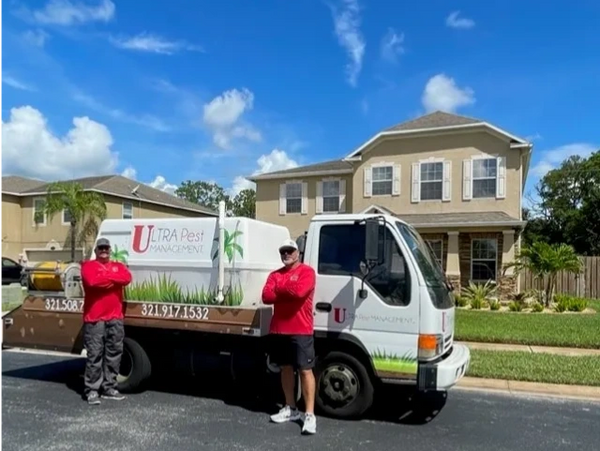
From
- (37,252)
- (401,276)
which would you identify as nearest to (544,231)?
(37,252)

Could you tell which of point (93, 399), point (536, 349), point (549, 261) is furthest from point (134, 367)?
point (549, 261)

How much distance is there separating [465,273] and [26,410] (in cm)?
1714

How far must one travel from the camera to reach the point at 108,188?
105 feet

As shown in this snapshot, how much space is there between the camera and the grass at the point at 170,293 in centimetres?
603

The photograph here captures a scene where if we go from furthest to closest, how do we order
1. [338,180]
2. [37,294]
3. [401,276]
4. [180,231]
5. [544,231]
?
[544,231], [338,180], [37,294], [180,231], [401,276]

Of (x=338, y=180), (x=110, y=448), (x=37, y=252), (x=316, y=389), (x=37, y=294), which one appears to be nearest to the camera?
(x=110, y=448)

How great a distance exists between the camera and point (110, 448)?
4.61 m

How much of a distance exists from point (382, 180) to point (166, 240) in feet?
53.6

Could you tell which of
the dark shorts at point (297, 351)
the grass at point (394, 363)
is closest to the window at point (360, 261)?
the grass at point (394, 363)

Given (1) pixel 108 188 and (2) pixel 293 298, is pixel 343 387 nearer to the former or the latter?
(2) pixel 293 298

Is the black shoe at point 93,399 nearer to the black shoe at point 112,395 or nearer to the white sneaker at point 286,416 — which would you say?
the black shoe at point 112,395

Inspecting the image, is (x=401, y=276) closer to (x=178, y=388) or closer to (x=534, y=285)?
(x=178, y=388)

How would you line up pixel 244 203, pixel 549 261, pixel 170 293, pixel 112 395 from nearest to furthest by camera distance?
pixel 112 395 → pixel 170 293 → pixel 549 261 → pixel 244 203

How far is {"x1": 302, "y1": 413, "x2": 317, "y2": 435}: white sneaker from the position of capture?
5.02m
